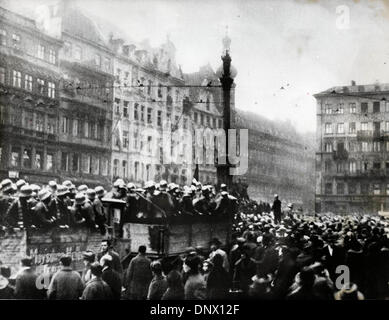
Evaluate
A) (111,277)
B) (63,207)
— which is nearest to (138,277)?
(111,277)

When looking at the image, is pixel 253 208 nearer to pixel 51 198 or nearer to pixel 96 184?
pixel 96 184

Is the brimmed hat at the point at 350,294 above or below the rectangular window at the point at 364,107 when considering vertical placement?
below

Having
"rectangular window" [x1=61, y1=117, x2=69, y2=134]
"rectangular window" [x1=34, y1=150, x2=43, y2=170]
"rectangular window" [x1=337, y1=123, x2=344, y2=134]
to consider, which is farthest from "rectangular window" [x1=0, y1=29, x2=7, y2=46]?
"rectangular window" [x1=337, y1=123, x2=344, y2=134]

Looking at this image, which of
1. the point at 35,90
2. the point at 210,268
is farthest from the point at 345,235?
the point at 35,90

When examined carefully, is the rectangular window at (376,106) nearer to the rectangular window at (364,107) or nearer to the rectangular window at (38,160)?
the rectangular window at (364,107)

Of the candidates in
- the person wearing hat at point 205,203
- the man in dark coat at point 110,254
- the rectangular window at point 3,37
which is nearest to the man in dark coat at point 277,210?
the person wearing hat at point 205,203

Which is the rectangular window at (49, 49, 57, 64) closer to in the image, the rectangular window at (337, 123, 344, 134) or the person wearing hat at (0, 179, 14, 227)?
the person wearing hat at (0, 179, 14, 227)

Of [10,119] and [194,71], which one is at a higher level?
[194,71]
